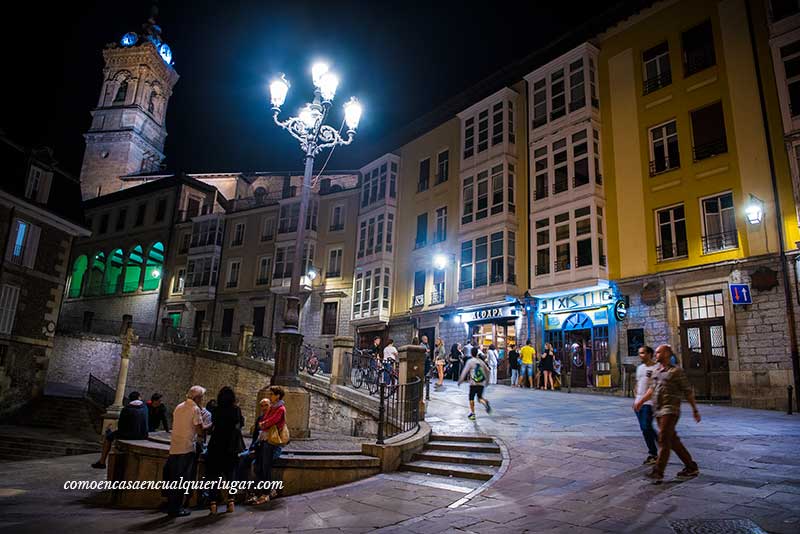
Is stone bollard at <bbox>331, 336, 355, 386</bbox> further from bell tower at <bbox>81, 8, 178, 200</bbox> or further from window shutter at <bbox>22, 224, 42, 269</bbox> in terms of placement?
bell tower at <bbox>81, 8, 178, 200</bbox>

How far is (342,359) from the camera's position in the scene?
610 inches

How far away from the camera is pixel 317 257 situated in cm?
3388

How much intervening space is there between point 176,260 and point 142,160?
18.7 meters

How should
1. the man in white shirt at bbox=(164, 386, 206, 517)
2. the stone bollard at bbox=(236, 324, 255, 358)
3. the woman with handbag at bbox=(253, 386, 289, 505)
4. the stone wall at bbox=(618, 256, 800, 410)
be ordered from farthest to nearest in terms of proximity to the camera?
the stone bollard at bbox=(236, 324, 255, 358), the stone wall at bbox=(618, 256, 800, 410), the woman with handbag at bbox=(253, 386, 289, 505), the man in white shirt at bbox=(164, 386, 206, 517)

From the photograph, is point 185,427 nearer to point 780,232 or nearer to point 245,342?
point 245,342

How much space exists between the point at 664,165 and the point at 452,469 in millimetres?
15671

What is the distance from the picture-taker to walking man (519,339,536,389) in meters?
19.9

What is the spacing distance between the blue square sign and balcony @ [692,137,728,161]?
4775 mm

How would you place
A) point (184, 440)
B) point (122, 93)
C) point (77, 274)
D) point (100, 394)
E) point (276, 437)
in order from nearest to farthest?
point (184, 440) < point (276, 437) < point (100, 394) < point (77, 274) < point (122, 93)

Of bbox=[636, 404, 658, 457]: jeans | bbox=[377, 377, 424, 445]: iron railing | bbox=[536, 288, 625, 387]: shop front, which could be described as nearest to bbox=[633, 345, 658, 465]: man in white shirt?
bbox=[636, 404, 658, 457]: jeans

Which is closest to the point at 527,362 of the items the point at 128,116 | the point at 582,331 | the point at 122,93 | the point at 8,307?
the point at 582,331

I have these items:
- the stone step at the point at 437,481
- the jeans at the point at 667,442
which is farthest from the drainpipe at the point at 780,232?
the stone step at the point at 437,481

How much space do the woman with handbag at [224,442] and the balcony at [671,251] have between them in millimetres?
16130

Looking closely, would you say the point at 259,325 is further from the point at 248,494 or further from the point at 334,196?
the point at 248,494
